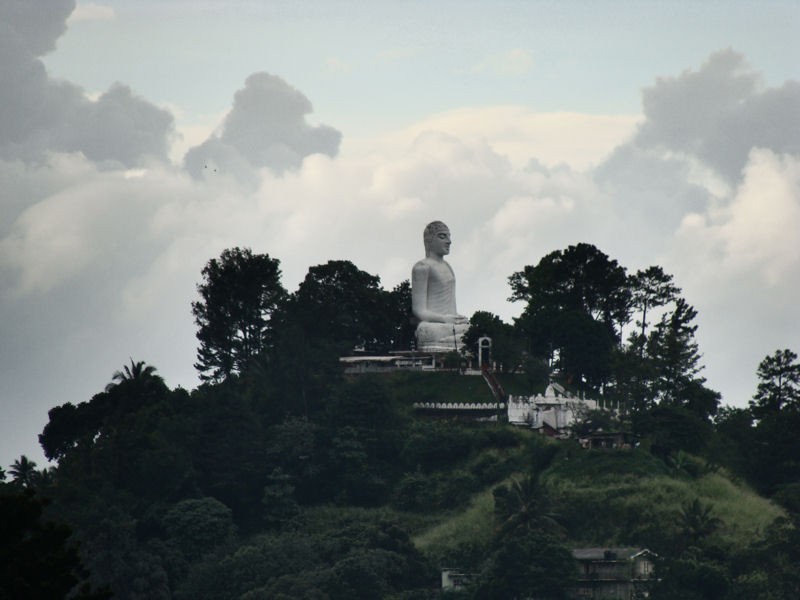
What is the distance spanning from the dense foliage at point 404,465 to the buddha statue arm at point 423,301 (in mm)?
712

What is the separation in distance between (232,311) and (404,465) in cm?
1277

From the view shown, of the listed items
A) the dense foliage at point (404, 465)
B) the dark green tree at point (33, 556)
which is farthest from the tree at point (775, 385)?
the dark green tree at point (33, 556)

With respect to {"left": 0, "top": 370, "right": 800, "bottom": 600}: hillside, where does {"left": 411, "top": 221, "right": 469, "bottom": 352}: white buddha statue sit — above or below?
above

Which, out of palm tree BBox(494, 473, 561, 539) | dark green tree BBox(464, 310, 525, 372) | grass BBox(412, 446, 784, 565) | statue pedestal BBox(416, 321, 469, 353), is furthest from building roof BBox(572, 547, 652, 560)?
statue pedestal BBox(416, 321, 469, 353)

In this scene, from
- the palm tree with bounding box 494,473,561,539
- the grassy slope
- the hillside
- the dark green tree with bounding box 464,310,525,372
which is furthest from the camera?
the dark green tree with bounding box 464,310,525,372

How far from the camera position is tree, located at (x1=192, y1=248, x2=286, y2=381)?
9569 centimetres

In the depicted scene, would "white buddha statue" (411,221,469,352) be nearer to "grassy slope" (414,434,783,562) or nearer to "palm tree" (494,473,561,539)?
"grassy slope" (414,434,783,562)

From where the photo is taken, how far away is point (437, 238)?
102 m

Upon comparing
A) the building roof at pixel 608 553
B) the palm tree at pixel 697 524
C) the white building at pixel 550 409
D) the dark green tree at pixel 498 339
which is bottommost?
the building roof at pixel 608 553

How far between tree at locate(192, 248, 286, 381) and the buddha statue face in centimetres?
875

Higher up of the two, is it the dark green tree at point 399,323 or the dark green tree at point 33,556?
the dark green tree at point 399,323

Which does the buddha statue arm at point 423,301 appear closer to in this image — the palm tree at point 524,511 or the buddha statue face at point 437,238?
the buddha statue face at point 437,238

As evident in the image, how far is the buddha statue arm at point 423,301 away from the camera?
99.2 metres

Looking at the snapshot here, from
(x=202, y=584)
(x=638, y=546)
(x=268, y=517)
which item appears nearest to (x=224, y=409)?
(x=268, y=517)
